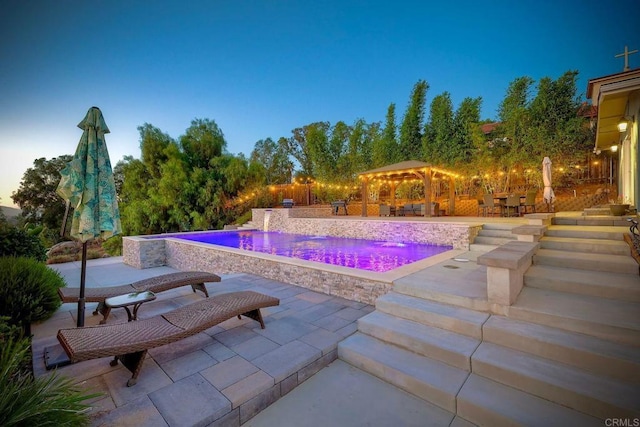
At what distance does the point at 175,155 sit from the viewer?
17000mm

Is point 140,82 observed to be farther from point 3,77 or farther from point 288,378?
point 288,378

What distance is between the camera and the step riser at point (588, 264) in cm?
337

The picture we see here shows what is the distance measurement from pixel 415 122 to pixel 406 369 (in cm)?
1776

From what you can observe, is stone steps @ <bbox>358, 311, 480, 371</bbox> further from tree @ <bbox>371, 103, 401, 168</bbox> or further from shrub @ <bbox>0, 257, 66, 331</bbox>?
tree @ <bbox>371, 103, 401, 168</bbox>

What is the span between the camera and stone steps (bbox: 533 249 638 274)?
11.1ft

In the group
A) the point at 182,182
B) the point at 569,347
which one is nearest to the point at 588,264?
the point at 569,347

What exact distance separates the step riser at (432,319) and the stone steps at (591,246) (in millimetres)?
3041

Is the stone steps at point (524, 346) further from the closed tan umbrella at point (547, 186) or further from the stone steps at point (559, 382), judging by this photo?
the closed tan umbrella at point (547, 186)

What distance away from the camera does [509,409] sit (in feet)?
6.47

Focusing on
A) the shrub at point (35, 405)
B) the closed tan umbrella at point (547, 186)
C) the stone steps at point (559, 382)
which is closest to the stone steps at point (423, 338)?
the stone steps at point (559, 382)

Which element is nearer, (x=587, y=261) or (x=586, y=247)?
(x=587, y=261)

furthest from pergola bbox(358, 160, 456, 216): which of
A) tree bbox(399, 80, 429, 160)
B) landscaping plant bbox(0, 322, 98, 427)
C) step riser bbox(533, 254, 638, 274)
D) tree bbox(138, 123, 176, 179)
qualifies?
tree bbox(138, 123, 176, 179)

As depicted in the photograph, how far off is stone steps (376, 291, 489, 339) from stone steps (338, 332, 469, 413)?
0.45 metres

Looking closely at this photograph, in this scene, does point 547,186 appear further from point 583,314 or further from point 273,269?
point 273,269
